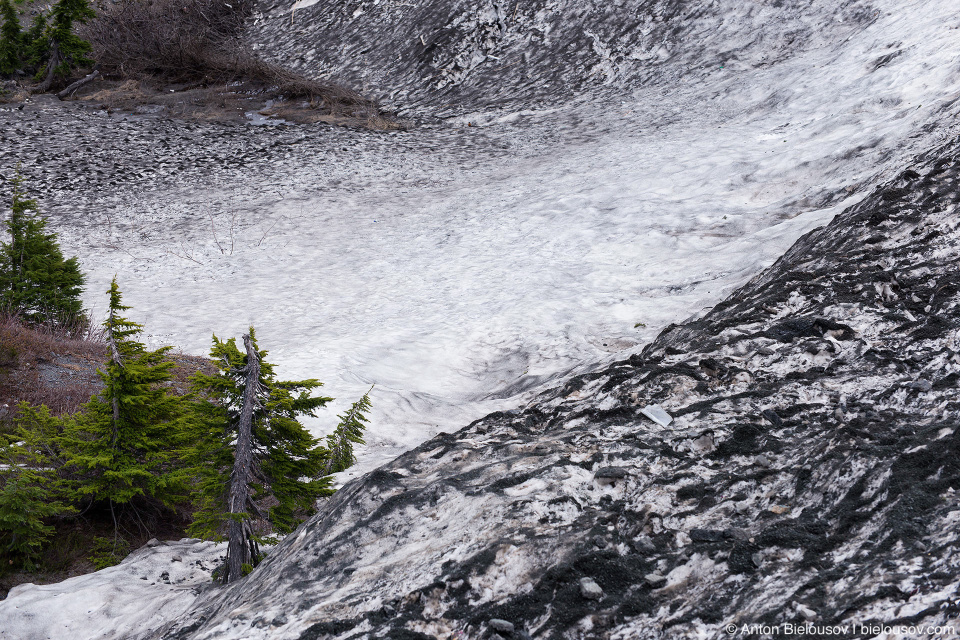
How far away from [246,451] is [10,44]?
29.4 metres

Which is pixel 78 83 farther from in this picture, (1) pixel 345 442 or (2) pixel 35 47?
(1) pixel 345 442

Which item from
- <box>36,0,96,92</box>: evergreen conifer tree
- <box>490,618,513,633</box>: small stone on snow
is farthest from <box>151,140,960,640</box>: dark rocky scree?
<box>36,0,96,92</box>: evergreen conifer tree

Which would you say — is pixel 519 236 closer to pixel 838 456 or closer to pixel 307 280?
pixel 307 280

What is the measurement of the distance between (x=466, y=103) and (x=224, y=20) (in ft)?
44.8

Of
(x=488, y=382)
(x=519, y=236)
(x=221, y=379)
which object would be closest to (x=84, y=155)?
(x=519, y=236)

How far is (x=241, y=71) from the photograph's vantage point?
977 inches

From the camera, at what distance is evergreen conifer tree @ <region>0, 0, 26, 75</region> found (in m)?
26.2

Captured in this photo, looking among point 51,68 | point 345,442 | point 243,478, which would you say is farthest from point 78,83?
point 243,478

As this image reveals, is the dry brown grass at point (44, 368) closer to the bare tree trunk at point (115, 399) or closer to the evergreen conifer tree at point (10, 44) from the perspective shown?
the bare tree trunk at point (115, 399)

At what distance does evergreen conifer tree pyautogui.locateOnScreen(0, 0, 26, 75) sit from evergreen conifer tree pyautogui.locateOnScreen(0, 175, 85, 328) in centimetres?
2042

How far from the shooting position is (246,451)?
524 cm

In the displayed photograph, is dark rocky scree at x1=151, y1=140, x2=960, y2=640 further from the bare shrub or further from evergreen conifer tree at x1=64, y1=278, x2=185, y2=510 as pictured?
the bare shrub

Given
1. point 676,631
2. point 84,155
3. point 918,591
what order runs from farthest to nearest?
point 84,155
point 676,631
point 918,591

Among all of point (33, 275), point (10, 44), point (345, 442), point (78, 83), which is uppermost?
point (10, 44)
